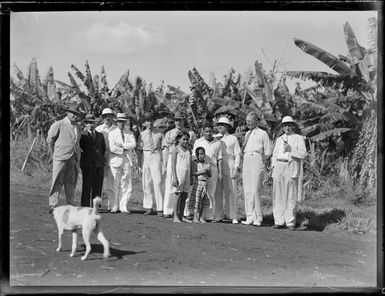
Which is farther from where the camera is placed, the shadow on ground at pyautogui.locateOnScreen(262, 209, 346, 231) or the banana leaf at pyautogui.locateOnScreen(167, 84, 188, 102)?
the shadow on ground at pyautogui.locateOnScreen(262, 209, 346, 231)

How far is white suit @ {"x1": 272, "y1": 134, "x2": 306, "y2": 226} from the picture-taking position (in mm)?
8469

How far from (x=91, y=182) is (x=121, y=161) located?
1.15 meters

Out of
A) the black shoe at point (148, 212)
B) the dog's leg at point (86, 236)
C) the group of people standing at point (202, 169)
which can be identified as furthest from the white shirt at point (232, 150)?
the dog's leg at point (86, 236)

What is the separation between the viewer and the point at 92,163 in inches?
307

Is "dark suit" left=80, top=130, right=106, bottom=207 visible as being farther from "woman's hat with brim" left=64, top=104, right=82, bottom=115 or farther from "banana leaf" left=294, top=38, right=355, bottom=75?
"banana leaf" left=294, top=38, right=355, bottom=75

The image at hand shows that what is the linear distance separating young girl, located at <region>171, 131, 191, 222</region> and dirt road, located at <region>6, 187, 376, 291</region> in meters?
1.20

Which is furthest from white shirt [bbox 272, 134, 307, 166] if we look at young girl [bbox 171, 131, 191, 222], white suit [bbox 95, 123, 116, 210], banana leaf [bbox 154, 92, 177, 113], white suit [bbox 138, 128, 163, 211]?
white suit [bbox 95, 123, 116, 210]

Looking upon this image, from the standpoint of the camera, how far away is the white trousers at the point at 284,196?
27.7 ft

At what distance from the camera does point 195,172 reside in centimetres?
855

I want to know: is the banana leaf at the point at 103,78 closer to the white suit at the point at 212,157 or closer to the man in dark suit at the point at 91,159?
the man in dark suit at the point at 91,159

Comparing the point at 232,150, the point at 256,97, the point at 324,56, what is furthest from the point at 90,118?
the point at 256,97

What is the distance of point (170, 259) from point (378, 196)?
7.98 feet

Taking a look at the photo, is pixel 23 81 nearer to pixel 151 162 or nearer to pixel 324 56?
pixel 151 162

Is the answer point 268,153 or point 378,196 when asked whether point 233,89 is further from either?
point 378,196
